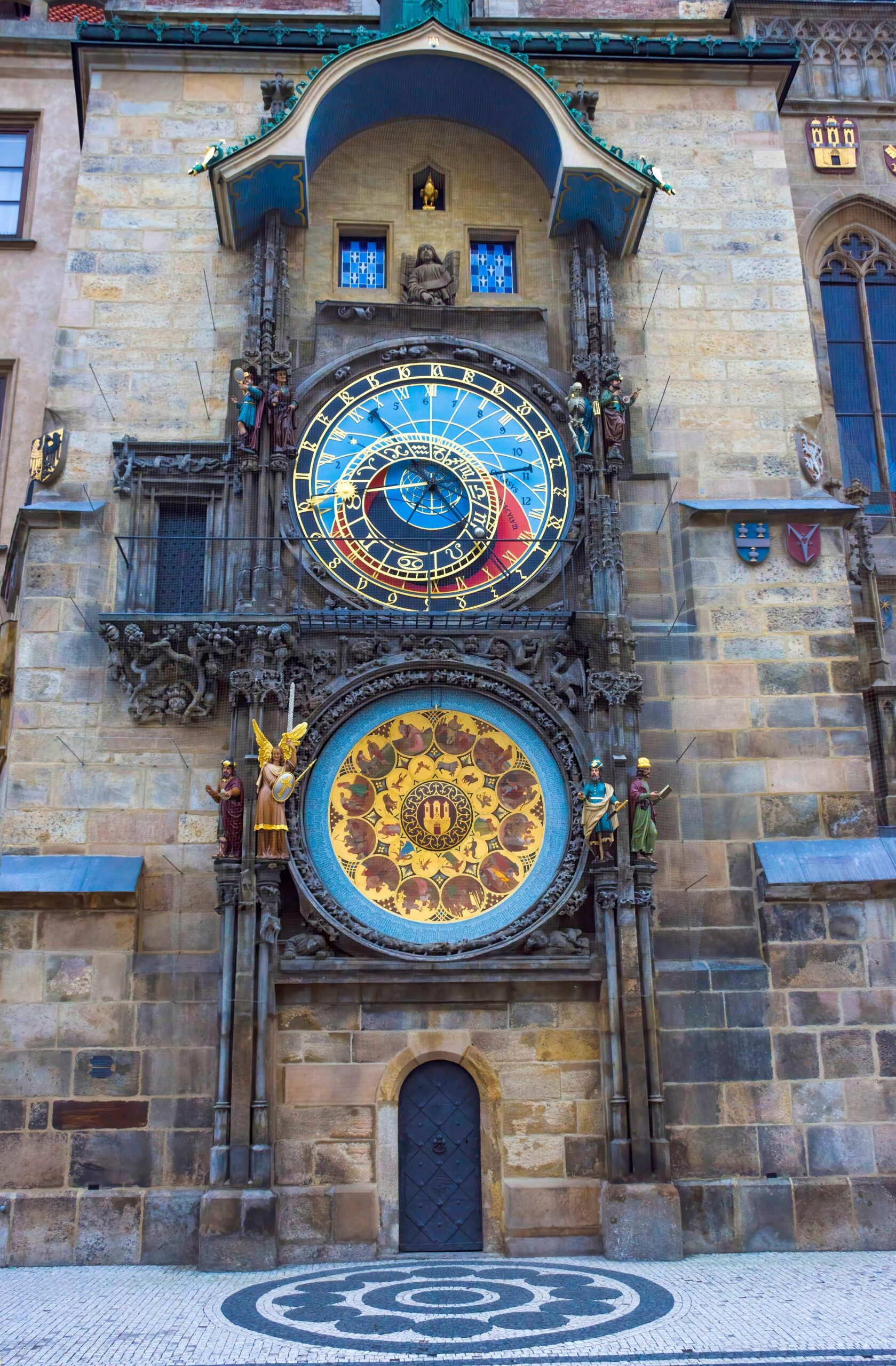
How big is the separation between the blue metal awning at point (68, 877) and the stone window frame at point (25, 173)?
806 cm

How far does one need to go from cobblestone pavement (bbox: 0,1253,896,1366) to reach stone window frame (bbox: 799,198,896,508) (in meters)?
9.22

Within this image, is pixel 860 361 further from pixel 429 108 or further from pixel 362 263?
pixel 362 263

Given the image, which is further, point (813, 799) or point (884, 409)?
point (884, 409)

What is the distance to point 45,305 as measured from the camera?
1579 cm

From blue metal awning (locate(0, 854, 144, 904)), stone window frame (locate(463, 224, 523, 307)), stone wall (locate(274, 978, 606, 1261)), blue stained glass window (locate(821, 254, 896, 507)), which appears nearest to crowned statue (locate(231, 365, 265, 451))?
stone window frame (locate(463, 224, 523, 307))

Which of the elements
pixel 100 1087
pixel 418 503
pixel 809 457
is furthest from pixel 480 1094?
pixel 809 457

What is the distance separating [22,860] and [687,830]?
594cm

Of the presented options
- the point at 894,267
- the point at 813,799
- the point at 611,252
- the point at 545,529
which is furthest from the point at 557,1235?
the point at 894,267

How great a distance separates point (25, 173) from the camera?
656 inches

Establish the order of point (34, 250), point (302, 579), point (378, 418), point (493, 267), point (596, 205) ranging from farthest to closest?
point (34, 250) < point (493, 267) < point (596, 205) < point (378, 418) < point (302, 579)

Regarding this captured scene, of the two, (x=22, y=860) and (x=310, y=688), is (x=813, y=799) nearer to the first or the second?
(x=310, y=688)

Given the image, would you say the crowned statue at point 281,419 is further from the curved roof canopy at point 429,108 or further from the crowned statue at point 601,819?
the crowned statue at point 601,819

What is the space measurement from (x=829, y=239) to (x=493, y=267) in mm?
4841

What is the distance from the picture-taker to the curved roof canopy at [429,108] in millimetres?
13375
